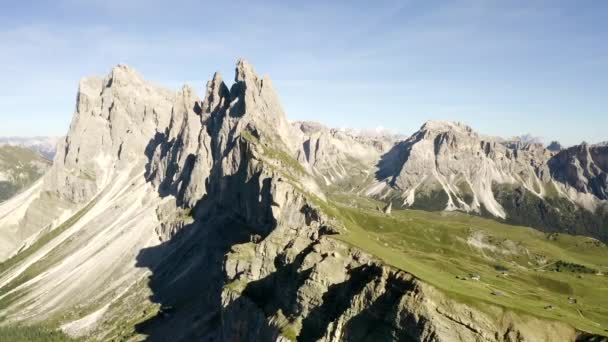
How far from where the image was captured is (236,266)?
153375 millimetres

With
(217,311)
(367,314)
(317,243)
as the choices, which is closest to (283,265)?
(317,243)

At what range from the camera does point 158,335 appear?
190250mm

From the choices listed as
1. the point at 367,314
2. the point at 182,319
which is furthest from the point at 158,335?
the point at 367,314

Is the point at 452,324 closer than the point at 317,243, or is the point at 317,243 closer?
the point at 452,324

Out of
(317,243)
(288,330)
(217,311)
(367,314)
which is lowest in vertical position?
(217,311)

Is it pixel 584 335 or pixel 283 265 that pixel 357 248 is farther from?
pixel 584 335

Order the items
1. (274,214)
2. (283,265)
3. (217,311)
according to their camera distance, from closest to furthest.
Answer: (283,265) → (217,311) → (274,214)

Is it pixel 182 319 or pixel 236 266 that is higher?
pixel 236 266

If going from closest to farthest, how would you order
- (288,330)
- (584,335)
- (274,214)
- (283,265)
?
(584,335), (288,330), (283,265), (274,214)

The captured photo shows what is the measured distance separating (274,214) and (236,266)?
131ft

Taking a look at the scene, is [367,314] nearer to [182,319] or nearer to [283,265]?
[283,265]

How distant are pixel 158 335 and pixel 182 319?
12.0 m

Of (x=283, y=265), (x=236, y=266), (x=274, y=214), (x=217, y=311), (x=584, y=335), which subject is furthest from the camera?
(x=274, y=214)

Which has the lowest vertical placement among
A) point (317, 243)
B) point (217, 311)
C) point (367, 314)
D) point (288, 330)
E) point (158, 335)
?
point (158, 335)
